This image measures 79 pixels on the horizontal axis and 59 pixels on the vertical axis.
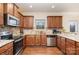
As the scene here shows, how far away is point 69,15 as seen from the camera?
8039 millimetres

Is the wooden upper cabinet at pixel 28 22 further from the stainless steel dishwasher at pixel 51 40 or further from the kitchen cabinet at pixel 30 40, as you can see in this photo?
the stainless steel dishwasher at pixel 51 40

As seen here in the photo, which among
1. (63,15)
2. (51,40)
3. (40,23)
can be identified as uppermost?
(63,15)

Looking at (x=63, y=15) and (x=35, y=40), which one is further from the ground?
(x=63, y=15)

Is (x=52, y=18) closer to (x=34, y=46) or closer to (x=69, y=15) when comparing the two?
(x=69, y=15)

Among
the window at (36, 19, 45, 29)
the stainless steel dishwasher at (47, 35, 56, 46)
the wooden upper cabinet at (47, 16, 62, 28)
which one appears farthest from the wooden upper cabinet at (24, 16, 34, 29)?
the stainless steel dishwasher at (47, 35, 56, 46)

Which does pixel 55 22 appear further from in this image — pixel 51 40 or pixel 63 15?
pixel 51 40

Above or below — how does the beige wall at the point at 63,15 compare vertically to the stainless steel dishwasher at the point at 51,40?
above

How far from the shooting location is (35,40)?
24.4 ft

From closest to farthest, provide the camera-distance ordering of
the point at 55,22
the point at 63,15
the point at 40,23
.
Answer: the point at 55,22 < the point at 63,15 < the point at 40,23

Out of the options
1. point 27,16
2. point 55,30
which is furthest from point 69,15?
point 27,16

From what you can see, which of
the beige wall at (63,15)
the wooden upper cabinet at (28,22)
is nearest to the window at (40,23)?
the beige wall at (63,15)

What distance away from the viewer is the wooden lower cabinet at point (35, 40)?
735cm

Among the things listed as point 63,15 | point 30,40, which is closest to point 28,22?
point 30,40

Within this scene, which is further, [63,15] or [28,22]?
[63,15]
